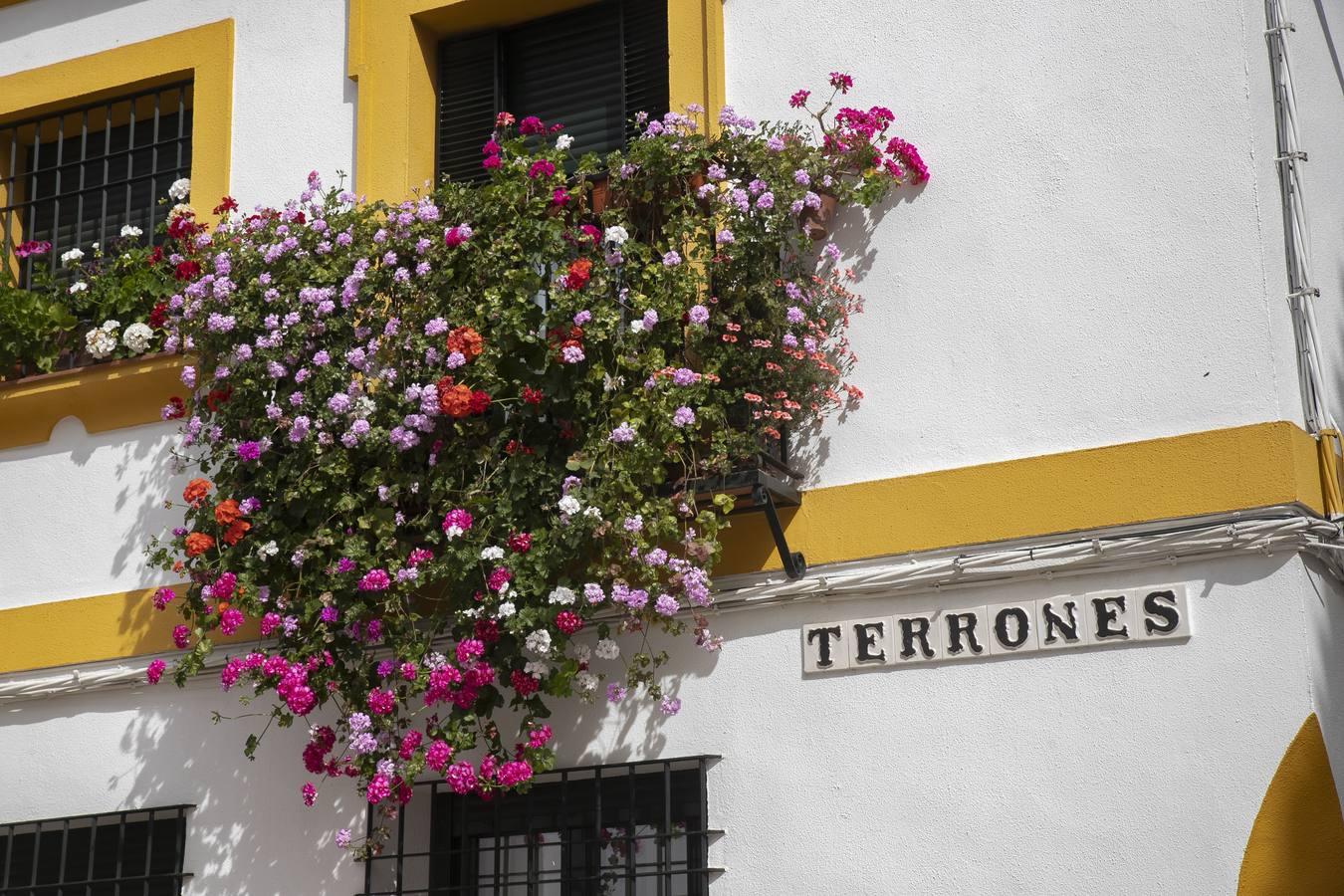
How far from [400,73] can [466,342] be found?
1.91 meters

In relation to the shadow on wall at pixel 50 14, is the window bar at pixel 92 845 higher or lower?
lower

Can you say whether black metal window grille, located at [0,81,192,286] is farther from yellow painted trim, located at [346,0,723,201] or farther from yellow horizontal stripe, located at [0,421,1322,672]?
yellow horizontal stripe, located at [0,421,1322,672]

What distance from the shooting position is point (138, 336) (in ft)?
25.6

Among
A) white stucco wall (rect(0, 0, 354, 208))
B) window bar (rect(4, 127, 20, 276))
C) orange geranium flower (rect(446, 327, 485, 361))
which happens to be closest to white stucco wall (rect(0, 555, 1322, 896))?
orange geranium flower (rect(446, 327, 485, 361))

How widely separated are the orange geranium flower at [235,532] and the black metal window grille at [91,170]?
2260 mm

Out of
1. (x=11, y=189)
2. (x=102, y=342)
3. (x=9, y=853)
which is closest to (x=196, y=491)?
(x=102, y=342)

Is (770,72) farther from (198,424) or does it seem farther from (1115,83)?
(198,424)

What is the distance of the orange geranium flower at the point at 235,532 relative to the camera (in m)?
6.95

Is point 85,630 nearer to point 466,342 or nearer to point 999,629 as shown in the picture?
point 466,342

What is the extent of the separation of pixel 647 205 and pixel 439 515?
1498mm

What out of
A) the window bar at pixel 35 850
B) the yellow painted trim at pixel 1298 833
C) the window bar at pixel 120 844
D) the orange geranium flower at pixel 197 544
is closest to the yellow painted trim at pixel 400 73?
the orange geranium flower at pixel 197 544

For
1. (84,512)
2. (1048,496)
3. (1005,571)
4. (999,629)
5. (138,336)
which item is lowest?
(999,629)

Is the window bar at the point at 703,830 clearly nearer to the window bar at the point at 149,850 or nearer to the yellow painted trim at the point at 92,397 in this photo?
the window bar at the point at 149,850

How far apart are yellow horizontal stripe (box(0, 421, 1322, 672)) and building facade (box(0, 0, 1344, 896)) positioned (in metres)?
0.01
